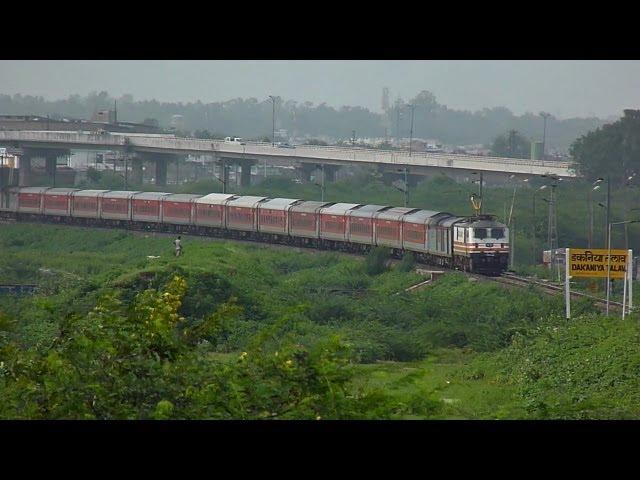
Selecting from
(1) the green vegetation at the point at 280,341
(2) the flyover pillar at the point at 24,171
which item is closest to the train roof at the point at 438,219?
(1) the green vegetation at the point at 280,341

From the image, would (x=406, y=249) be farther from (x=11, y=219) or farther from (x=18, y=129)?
(x=18, y=129)

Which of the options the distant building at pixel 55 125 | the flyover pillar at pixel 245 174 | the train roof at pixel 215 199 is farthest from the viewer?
the flyover pillar at pixel 245 174

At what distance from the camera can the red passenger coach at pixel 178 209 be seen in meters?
50.0

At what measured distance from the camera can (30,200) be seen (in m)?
54.2

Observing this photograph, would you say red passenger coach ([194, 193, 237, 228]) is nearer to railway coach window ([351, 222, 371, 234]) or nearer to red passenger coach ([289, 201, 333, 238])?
red passenger coach ([289, 201, 333, 238])

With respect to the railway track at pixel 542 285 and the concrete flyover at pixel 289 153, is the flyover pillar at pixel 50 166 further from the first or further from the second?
the railway track at pixel 542 285

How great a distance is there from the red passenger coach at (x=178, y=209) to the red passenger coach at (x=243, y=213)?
209cm

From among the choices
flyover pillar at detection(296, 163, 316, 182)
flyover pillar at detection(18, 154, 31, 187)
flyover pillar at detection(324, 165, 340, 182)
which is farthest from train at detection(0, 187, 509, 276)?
flyover pillar at detection(324, 165, 340, 182)

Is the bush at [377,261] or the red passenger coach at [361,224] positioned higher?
the red passenger coach at [361,224]

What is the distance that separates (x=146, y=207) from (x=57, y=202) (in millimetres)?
4980

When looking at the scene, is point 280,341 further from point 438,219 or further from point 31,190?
point 31,190

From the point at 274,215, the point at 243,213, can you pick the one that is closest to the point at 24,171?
the point at 243,213

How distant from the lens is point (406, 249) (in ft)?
129
